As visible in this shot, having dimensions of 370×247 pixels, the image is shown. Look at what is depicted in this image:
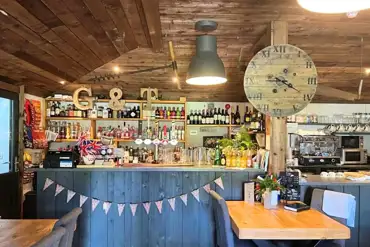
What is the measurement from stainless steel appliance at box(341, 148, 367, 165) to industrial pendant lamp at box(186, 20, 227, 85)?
385cm

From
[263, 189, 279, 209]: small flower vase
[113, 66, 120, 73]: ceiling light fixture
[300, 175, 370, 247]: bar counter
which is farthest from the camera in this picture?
[113, 66, 120, 73]: ceiling light fixture

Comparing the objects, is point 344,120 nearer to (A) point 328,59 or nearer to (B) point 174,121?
(A) point 328,59

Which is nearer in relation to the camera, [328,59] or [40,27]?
[40,27]

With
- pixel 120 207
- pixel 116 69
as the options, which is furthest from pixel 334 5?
pixel 116 69

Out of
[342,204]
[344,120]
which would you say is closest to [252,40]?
[342,204]

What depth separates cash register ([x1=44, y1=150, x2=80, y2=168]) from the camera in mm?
3883

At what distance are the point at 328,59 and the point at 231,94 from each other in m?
1.87

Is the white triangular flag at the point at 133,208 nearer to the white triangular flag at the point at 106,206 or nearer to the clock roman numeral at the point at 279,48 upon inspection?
the white triangular flag at the point at 106,206

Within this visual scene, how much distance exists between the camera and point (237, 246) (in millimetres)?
2959

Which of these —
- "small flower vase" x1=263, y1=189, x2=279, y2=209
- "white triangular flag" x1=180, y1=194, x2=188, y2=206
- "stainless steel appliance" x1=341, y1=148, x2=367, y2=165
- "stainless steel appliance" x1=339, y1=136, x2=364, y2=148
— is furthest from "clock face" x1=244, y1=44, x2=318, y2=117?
"stainless steel appliance" x1=339, y1=136, x2=364, y2=148

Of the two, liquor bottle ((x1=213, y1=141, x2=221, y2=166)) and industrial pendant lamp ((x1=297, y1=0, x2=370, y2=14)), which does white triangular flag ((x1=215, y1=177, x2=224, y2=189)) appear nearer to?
liquor bottle ((x1=213, y1=141, x2=221, y2=166))

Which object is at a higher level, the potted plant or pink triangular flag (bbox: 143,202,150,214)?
the potted plant

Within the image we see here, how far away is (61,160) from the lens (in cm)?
389

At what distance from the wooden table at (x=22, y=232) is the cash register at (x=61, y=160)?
1347 millimetres
